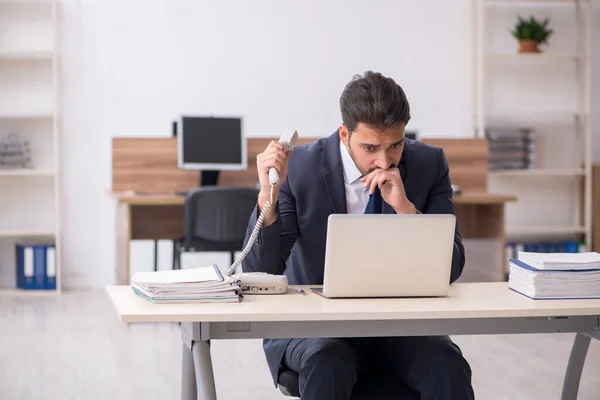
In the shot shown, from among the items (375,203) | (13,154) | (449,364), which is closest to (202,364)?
(449,364)

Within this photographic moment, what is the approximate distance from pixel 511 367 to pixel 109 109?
3.45 metres

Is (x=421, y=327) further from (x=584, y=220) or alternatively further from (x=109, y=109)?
(x=584, y=220)

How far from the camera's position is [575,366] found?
221 cm

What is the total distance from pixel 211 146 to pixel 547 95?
289cm

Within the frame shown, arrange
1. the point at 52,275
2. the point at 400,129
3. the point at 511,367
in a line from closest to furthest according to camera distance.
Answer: the point at 400,129 < the point at 511,367 < the point at 52,275

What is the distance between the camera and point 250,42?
6.02 m

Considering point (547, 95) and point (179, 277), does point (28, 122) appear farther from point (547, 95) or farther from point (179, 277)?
point (179, 277)

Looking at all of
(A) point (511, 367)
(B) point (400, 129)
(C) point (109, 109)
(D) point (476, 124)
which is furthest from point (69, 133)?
(B) point (400, 129)

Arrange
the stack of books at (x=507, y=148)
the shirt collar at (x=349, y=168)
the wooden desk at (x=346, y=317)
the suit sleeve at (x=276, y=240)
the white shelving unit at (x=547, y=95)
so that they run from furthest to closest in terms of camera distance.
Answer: the white shelving unit at (x=547, y=95) → the stack of books at (x=507, y=148) → the shirt collar at (x=349, y=168) → the suit sleeve at (x=276, y=240) → the wooden desk at (x=346, y=317)

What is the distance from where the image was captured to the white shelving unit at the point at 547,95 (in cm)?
618

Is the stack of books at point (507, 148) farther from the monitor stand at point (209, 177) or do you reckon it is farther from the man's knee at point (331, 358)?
the man's knee at point (331, 358)

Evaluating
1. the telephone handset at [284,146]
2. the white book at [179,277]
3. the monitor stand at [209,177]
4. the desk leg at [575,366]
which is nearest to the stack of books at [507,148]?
the monitor stand at [209,177]

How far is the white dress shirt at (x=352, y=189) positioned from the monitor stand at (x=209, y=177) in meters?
2.79

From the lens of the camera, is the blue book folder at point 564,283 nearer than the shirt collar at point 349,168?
Yes
